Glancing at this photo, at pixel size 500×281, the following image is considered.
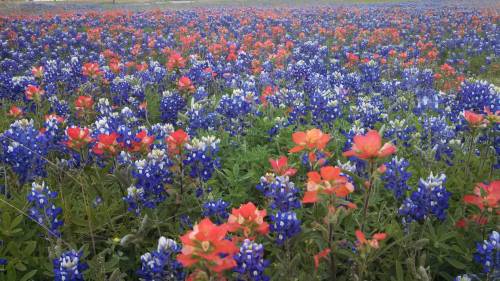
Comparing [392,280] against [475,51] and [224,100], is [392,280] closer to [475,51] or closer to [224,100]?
[224,100]

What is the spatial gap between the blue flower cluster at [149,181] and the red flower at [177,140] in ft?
0.50

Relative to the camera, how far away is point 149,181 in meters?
2.94

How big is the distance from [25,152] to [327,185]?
2582 millimetres

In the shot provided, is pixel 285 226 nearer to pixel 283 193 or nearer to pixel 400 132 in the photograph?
pixel 283 193

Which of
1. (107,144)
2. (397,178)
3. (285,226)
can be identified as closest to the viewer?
(285,226)

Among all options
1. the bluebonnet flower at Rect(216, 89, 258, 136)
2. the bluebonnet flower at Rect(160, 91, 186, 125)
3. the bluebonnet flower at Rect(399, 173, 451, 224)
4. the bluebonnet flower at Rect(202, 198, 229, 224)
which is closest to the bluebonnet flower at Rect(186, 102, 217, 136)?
the bluebonnet flower at Rect(216, 89, 258, 136)

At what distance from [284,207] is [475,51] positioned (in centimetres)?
1188

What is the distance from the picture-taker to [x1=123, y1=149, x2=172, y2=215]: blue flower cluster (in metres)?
2.95

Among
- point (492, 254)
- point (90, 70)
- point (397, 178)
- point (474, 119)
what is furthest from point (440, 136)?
point (90, 70)

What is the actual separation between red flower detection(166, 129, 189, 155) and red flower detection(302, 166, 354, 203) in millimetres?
1069

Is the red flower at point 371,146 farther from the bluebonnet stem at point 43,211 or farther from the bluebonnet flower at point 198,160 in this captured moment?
the bluebonnet stem at point 43,211

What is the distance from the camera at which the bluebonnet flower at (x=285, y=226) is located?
2.30 meters

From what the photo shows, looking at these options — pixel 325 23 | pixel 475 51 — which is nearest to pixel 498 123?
pixel 475 51

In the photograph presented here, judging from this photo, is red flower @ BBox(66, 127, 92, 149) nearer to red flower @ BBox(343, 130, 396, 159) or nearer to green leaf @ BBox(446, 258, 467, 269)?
red flower @ BBox(343, 130, 396, 159)
